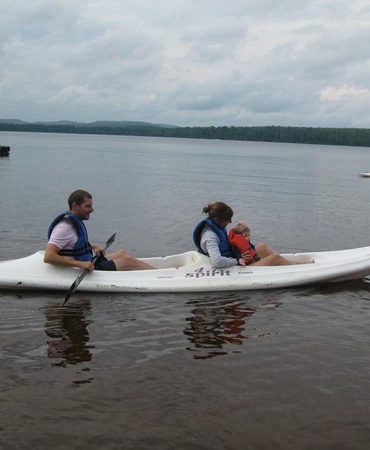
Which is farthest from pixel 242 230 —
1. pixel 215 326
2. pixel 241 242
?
pixel 215 326

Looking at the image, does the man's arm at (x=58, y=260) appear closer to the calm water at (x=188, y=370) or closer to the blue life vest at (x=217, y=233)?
the calm water at (x=188, y=370)

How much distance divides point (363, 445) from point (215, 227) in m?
5.07

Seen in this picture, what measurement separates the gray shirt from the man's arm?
1.94 meters

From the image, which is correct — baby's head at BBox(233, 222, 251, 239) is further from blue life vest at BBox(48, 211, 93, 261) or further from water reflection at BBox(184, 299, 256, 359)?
blue life vest at BBox(48, 211, 93, 261)

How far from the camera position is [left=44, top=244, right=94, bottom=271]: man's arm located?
8945mm

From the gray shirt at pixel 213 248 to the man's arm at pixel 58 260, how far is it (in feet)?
→ 6.38

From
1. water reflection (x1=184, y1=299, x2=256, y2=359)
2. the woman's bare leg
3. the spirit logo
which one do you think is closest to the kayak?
the spirit logo

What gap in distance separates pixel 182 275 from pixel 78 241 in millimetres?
1856

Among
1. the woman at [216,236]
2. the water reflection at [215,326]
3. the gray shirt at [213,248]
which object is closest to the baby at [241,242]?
the woman at [216,236]

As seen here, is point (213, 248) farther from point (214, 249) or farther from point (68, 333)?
point (68, 333)

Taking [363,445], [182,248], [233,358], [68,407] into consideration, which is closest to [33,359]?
[68,407]

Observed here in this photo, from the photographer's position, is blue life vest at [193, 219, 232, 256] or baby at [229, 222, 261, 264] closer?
blue life vest at [193, 219, 232, 256]

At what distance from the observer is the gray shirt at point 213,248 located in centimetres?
968

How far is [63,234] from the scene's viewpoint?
8.91 meters
